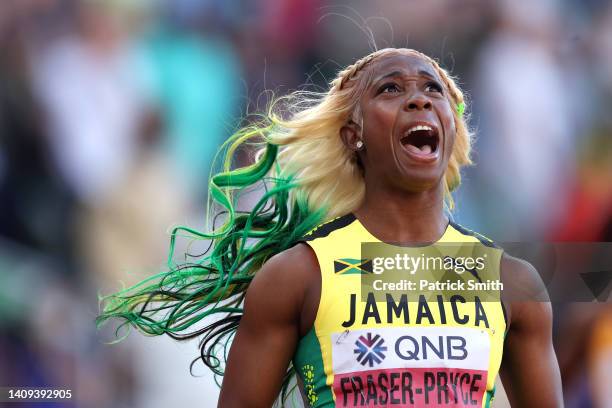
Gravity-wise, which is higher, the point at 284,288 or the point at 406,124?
the point at 406,124

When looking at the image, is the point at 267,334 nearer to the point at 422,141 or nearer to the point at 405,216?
the point at 405,216

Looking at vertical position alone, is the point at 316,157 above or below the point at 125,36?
below

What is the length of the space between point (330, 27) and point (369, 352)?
3.21 m

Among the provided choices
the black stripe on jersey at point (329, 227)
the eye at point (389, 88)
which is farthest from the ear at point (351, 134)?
the black stripe on jersey at point (329, 227)

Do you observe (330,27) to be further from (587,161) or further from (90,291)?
(90,291)

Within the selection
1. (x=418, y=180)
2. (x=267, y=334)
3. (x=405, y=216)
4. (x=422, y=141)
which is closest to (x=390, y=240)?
(x=405, y=216)

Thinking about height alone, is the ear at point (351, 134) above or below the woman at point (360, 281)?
above

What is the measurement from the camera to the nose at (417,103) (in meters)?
2.75

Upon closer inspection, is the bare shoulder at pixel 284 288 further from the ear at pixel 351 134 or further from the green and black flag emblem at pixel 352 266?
Answer: the ear at pixel 351 134

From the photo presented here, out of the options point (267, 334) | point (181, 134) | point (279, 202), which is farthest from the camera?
point (181, 134)

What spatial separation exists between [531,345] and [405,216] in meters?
0.53

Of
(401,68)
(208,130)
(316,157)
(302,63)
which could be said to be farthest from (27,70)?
(401,68)

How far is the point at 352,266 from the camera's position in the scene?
2.66 metres

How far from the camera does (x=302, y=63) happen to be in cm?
536
